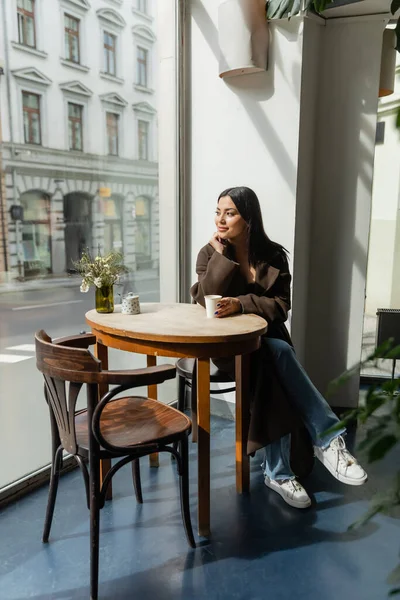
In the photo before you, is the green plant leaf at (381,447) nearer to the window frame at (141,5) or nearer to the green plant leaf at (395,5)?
the green plant leaf at (395,5)

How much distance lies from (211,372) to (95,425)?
91cm

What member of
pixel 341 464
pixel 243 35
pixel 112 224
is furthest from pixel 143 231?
pixel 341 464

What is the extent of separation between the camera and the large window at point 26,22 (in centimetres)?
199

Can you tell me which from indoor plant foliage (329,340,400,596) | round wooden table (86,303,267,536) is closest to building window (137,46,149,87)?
round wooden table (86,303,267,536)

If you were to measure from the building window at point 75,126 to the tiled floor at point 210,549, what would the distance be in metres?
1.63

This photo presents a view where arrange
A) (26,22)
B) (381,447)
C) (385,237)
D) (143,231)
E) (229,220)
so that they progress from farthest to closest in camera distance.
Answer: (385,237) → (143,231) → (229,220) → (26,22) → (381,447)

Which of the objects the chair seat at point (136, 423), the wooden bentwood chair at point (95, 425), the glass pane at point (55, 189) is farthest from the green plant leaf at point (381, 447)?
the glass pane at point (55, 189)

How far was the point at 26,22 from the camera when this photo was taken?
201 centimetres

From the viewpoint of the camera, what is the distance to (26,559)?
1777mm

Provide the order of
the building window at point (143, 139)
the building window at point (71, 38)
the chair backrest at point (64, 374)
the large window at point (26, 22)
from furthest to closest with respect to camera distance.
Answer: the building window at point (143, 139) < the building window at point (71, 38) < the large window at point (26, 22) < the chair backrest at point (64, 374)

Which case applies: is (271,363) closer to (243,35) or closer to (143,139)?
(143,139)

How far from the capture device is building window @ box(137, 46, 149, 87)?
2760mm

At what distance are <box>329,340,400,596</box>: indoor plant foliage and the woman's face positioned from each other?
1.75 m

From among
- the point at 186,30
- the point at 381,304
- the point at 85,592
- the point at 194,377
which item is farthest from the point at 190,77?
the point at 85,592
